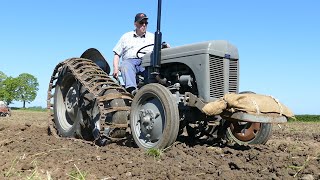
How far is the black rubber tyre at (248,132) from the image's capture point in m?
5.95

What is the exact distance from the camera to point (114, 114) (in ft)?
18.7

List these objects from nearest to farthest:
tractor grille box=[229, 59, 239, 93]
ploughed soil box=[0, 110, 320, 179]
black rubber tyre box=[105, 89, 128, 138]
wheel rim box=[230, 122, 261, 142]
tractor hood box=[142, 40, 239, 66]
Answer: ploughed soil box=[0, 110, 320, 179] < tractor hood box=[142, 40, 239, 66] < tractor grille box=[229, 59, 239, 93] < black rubber tyre box=[105, 89, 128, 138] < wheel rim box=[230, 122, 261, 142]

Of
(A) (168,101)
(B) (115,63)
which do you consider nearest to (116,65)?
(B) (115,63)

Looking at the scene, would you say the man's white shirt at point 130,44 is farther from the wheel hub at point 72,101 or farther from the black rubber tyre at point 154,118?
the black rubber tyre at point 154,118

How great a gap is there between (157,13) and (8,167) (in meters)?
2.89

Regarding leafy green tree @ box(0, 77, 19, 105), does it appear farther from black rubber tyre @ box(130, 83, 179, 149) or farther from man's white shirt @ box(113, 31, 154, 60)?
black rubber tyre @ box(130, 83, 179, 149)

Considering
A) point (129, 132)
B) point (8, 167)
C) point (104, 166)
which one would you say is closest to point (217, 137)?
point (129, 132)

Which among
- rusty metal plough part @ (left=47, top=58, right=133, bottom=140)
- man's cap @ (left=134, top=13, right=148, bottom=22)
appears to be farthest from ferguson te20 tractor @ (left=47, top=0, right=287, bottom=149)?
man's cap @ (left=134, top=13, right=148, bottom=22)

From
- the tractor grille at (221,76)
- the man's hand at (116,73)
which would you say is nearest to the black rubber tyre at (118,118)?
the man's hand at (116,73)

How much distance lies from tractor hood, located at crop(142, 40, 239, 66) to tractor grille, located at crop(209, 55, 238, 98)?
3.1 inches

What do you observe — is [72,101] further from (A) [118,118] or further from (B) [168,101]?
(B) [168,101]

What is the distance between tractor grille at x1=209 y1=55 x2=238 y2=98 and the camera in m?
5.31

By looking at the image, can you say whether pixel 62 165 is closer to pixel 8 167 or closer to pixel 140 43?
pixel 8 167

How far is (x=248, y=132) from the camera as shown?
6.12 m
